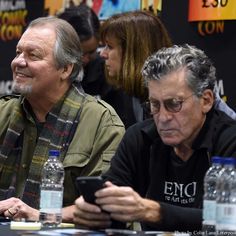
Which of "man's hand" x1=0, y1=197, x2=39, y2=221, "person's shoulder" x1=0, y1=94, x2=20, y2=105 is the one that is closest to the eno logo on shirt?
"man's hand" x1=0, y1=197, x2=39, y2=221

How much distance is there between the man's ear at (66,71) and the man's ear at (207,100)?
42.3 inches

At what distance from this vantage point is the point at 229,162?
2699 millimetres

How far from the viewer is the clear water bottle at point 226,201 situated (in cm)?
252

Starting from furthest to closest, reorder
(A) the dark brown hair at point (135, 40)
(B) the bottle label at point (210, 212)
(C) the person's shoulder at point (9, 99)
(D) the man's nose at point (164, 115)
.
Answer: (A) the dark brown hair at point (135, 40), (C) the person's shoulder at point (9, 99), (D) the man's nose at point (164, 115), (B) the bottle label at point (210, 212)

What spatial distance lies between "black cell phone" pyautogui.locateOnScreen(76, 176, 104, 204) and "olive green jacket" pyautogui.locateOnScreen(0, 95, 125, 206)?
0.87m

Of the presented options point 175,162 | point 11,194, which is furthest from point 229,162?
point 11,194

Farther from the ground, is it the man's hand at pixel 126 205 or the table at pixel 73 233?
the man's hand at pixel 126 205

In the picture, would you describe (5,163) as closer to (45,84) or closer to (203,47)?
(45,84)

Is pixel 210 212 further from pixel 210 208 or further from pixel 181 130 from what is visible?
pixel 181 130

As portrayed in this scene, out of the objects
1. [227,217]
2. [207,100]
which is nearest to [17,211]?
[207,100]

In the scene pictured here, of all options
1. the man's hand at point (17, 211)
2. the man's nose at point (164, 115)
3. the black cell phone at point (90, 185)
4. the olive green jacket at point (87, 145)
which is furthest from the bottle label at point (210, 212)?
the olive green jacket at point (87, 145)

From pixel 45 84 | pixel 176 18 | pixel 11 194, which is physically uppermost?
pixel 176 18

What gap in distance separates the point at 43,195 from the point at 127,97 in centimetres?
176

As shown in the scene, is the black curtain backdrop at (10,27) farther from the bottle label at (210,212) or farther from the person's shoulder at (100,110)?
the bottle label at (210,212)
